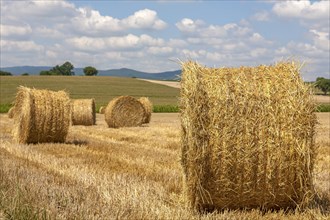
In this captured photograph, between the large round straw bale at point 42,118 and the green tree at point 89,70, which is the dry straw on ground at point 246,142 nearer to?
the large round straw bale at point 42,118

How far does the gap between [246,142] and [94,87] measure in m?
64.3

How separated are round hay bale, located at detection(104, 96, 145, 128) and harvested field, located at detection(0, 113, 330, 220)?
32.5 ft

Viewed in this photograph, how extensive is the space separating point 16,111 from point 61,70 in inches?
4558

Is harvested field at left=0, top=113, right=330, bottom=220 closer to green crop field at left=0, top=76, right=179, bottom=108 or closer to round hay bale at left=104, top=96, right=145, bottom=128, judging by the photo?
round hay bale at left=104, top=96, right=145, bottom=128

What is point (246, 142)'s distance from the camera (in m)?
6.14

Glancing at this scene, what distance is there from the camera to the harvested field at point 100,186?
17.8 feet

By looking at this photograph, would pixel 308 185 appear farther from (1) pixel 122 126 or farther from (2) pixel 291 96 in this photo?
(1) pixel 122 126

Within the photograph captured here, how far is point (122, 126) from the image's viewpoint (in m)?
22.1

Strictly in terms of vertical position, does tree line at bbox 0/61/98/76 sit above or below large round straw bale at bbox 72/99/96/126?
above

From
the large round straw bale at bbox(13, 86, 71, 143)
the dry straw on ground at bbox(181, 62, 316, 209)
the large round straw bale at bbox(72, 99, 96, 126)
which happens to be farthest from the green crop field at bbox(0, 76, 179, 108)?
the dry straw on ground at bbox(181, 62, 316, 209)

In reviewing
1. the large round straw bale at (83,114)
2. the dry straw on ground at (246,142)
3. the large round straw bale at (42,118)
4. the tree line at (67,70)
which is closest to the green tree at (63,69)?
the tree line at (67,70)

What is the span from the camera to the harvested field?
5430 mm

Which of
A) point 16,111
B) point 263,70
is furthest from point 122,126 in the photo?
point 263,70

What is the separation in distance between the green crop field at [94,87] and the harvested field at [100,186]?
148ft
